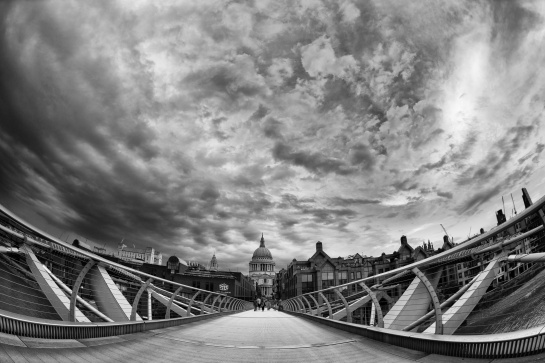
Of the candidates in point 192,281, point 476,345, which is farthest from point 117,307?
point 192,281

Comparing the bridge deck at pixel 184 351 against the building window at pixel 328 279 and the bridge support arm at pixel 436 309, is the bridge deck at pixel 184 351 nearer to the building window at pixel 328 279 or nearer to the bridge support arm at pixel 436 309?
the bridge support arm at pixel 436 309

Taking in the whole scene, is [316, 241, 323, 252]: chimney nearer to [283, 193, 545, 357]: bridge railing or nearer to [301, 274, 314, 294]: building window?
[301, 274, 314, 294]: building window

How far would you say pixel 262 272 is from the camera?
6048 inches

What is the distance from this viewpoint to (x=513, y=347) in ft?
9.79

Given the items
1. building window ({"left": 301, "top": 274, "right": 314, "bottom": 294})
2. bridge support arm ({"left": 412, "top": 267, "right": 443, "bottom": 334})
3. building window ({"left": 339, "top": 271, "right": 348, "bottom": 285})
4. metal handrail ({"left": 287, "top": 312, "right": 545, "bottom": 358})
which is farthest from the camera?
building window ({"left": 301, "top": 274, "right": 314, "bottom": 294})

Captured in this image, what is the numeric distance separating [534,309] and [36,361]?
8.04 metres

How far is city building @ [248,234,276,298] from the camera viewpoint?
500 feet

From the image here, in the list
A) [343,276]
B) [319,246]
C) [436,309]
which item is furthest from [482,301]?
[319,246]

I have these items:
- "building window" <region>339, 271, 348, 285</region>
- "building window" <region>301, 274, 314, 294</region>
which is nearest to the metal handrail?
"building window" <region>339, 271, 348, 285</region>

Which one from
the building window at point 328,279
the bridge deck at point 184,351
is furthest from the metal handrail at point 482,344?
the building window at point 328,279

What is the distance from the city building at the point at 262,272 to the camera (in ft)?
500

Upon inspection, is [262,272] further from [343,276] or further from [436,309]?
[436,309]

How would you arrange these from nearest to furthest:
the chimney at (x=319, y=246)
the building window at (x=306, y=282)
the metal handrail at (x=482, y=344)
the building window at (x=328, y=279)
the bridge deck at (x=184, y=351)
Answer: the metal handrail at (x=482, y=344), the bridge deck at (x=184, y=351), the building window at (x=328, y=279), the chimney at (x=319, y=246), the building window at (x=306, y=282)

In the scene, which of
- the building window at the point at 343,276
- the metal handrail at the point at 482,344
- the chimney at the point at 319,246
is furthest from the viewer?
the chimney at the point at 319,246
